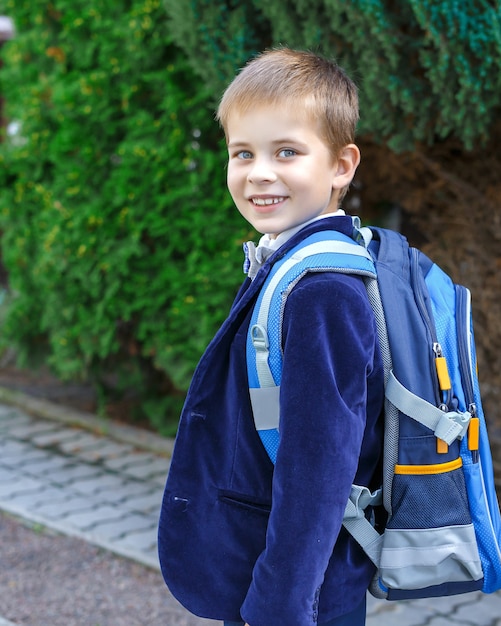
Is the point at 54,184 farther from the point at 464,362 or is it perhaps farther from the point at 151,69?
the point at 464,362

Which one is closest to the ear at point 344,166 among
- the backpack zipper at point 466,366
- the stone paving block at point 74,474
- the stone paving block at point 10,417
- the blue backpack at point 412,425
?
the blue backpack at point 412,425

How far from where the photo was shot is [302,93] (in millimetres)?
1684

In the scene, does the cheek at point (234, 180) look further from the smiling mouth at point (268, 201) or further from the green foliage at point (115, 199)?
the green foliage at point (115, 199)

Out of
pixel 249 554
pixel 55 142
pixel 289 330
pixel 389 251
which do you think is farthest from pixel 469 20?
pixel 55 142

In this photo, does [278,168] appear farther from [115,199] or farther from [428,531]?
[115,199]

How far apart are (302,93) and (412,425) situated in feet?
2.28

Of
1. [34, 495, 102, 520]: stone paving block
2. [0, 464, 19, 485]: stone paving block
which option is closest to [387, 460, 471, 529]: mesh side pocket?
[34, 495, 102, 520]: stone paving block

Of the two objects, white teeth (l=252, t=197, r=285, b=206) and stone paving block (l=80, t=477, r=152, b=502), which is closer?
white teeth (l=252, t=197, r=285, b=206)

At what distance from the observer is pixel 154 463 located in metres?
5.38

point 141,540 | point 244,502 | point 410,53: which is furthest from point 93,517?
point 244,502

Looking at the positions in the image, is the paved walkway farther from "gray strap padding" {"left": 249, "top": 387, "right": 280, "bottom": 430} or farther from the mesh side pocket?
"gray strap padding" {"left": 249, "top": 387, "right": 280, "bottom": 430}

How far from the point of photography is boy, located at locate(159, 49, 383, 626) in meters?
1.55

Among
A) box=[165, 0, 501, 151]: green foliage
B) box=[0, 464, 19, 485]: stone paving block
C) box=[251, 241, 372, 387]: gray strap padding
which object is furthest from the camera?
box=[0, 464, 19, 485]: stone paving block

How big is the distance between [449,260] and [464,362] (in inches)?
102
